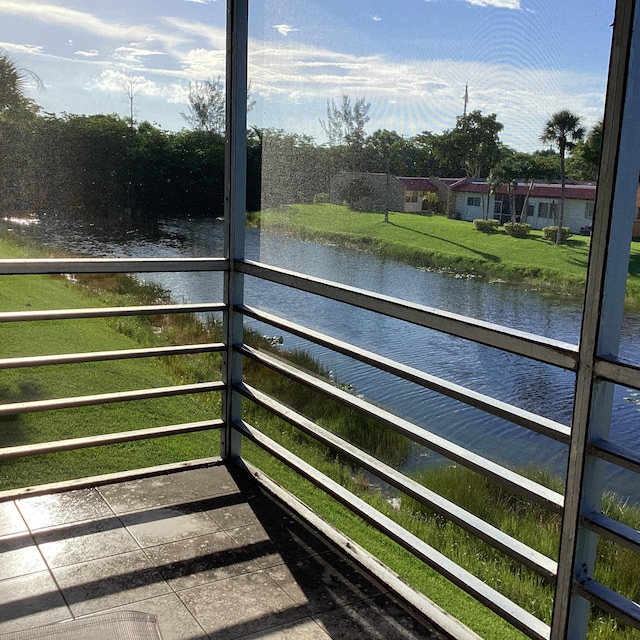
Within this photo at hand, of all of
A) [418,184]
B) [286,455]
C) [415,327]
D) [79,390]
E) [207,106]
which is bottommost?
[286,455]

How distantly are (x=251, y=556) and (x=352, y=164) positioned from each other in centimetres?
156

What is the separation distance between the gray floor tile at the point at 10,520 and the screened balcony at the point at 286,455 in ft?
0.06

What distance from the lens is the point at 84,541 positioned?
2.96 m

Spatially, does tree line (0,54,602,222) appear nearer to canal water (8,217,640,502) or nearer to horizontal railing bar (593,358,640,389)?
canal water (8,217,640,502)

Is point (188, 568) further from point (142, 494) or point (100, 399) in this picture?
point (100, 399)

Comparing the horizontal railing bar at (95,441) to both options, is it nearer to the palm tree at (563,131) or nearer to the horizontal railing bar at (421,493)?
the horizontal railing bar at (421,493)

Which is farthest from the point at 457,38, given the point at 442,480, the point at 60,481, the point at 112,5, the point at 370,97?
the point at 60,481

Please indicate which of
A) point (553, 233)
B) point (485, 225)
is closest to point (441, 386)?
point (485, 225)

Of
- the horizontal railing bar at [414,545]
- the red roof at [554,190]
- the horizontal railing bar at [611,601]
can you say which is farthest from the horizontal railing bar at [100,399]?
the horizontal railing bar at [611,601]

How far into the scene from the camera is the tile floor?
2.46 m

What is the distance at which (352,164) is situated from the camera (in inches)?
104

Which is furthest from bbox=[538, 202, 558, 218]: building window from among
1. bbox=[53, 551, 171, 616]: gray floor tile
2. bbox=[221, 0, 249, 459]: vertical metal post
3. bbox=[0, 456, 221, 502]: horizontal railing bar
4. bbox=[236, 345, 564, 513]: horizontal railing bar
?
bbox=[0, 456, 221, 502]: horizontal railing bar

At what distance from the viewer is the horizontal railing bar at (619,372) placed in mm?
1721

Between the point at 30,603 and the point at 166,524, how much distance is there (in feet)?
2.29
